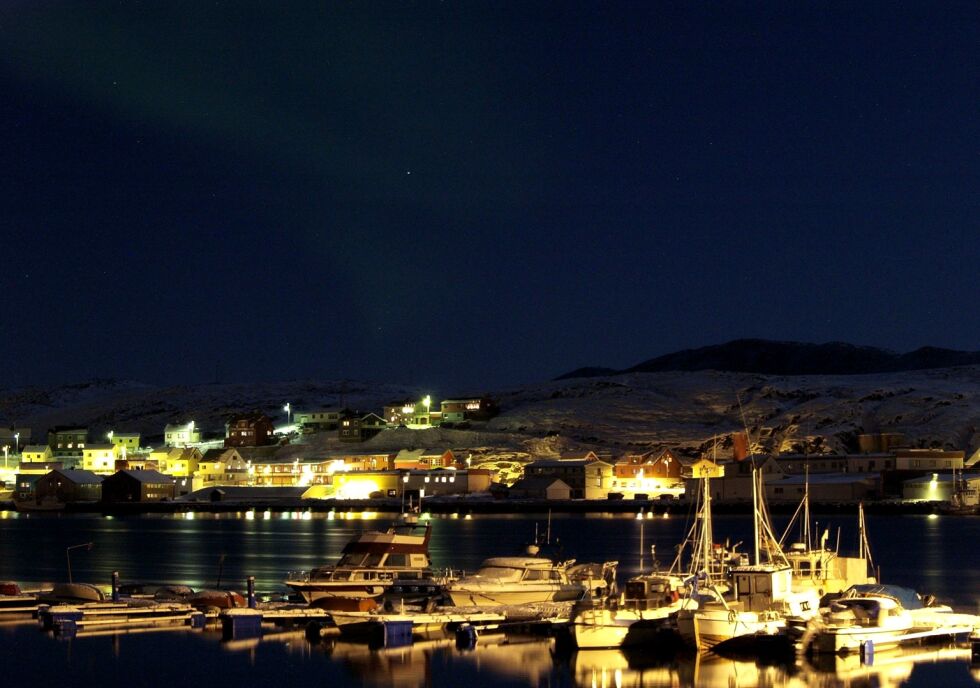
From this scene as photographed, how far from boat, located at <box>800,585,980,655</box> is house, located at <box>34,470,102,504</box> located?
4316 inches

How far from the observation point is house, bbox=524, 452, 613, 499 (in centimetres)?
12488

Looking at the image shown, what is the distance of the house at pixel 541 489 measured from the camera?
122m

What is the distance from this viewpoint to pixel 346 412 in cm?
16712

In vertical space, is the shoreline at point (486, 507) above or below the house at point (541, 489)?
below

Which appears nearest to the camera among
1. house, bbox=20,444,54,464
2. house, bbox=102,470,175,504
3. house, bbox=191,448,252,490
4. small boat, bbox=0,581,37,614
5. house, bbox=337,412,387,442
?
small boat, bbox=0,581,37,614

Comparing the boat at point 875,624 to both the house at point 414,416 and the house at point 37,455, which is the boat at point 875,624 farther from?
the house at point 37,455

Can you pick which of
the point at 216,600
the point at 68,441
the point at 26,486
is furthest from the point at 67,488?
the point at 216,600


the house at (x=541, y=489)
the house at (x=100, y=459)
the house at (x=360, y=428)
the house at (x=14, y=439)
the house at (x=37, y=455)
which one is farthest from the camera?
the house at (x=14, y=439)

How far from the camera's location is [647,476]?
422 ft

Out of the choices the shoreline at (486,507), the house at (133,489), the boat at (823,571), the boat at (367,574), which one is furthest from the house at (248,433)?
the boat at (823,571)

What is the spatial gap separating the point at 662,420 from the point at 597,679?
133 metres

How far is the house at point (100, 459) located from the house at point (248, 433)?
12.1 metres

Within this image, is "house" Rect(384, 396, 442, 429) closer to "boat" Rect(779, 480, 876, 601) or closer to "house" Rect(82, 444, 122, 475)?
"house" Rect(82, 444, 122, 475)

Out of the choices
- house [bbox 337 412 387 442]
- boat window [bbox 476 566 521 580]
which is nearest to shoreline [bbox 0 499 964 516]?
house [bbox 337 412 387 442]
